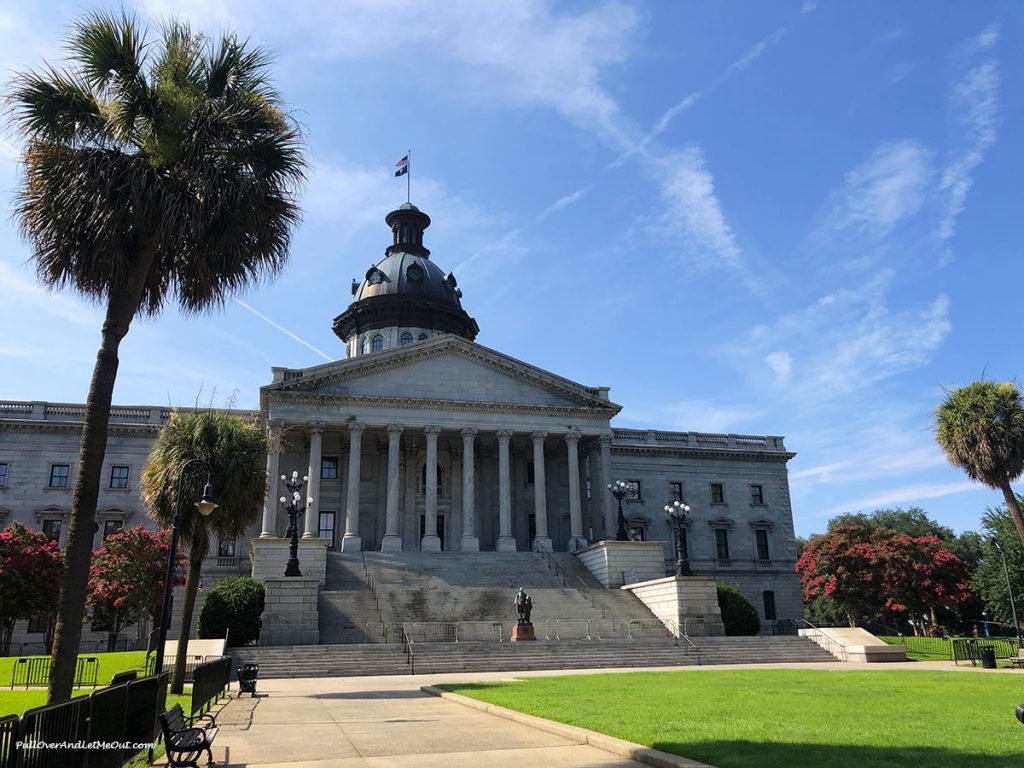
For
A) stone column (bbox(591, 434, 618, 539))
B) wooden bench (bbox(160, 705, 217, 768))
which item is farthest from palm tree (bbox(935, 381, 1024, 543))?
wooden bench (bbox(160, 705, 217, 768))

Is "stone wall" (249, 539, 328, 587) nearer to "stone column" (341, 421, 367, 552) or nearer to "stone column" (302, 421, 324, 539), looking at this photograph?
"stone column" (302, 421, 324, 539)

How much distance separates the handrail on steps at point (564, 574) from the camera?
128ft

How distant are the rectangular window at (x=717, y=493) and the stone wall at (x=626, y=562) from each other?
18.4 metres

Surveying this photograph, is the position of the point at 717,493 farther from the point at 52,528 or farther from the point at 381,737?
the point at 381,737

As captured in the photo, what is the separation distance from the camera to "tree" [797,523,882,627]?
52875mm

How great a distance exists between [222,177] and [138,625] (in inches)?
1558

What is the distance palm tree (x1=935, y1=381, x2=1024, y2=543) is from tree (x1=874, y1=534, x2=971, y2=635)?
17.3 meters

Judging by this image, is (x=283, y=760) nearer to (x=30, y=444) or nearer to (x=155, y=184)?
Result: (x=155, y=184)

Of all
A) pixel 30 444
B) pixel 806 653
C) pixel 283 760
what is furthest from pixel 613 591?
pixel 30 444

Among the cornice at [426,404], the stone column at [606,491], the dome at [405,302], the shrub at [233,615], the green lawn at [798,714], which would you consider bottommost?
the green lawn at [798,714]

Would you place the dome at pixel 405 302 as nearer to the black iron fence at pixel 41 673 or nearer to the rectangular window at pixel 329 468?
the rectangular window at pixel 329 468

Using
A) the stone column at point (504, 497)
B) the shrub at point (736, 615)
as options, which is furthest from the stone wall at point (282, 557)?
the shrub at point (736, 615)

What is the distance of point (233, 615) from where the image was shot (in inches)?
1323

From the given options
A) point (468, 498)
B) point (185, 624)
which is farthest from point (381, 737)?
point (468, 498)
